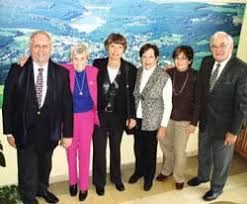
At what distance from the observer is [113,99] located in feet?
9.59

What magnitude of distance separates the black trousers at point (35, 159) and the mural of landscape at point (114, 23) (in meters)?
0.57

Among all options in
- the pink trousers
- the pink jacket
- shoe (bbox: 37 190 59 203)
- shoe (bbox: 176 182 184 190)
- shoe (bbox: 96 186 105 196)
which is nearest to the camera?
the pink jacket

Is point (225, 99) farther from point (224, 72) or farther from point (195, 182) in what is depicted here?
point (195, 182)

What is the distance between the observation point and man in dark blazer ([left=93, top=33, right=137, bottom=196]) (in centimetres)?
283

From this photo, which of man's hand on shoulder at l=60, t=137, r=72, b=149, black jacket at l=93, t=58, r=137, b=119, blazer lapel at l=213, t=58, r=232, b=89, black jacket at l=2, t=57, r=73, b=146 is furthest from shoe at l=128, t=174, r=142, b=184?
blazer lapel at l=213, t=58, r=232, b=89

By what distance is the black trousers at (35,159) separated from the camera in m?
2.69

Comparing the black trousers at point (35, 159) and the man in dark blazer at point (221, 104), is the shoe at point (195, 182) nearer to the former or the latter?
the man in dark blazer at point (221, 104)

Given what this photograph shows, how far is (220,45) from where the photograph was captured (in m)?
2.81

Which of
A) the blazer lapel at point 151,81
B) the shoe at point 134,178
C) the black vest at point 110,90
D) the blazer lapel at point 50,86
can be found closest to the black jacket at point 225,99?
the blazer lapel at point 151,81

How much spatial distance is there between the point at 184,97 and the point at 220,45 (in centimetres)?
51

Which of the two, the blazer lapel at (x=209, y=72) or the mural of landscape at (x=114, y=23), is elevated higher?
the mural of landscape at (x=114, y=23)

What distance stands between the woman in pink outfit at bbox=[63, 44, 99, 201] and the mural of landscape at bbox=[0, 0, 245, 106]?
1.30 feet

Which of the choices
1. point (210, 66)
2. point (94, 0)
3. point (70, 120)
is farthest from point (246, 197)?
point (94, 0)

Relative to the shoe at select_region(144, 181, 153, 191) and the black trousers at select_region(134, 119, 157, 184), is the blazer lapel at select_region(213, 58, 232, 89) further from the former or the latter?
the shoe at select_region(144, 181, 153, 191)
